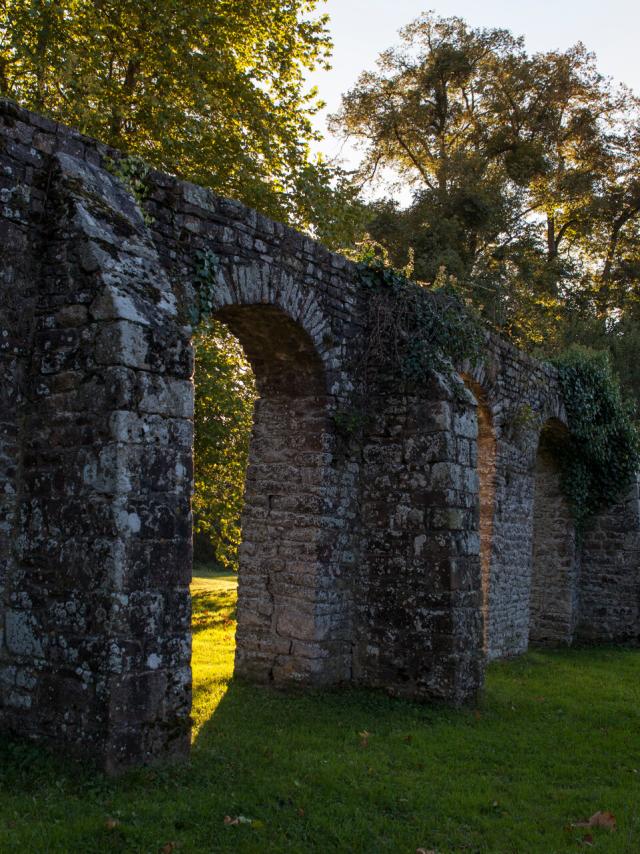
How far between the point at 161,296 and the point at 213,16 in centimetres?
939

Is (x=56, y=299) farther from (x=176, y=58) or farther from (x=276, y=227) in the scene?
(x=176, y=58)

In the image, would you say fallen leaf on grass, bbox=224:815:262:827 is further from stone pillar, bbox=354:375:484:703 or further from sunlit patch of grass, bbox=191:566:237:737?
stone pillar, bbox=354:375:484:703

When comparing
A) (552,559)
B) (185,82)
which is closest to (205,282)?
(185,82)

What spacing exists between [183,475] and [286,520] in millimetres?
2958

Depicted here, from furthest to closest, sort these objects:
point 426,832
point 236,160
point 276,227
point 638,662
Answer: point 236,160 → point 638,662 → point 276,227 → point 426,832

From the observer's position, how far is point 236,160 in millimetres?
12758

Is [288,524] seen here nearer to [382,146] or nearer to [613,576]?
[613,576]

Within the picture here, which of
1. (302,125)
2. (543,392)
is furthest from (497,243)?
(543,392)

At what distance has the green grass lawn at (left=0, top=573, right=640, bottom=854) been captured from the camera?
4031mm

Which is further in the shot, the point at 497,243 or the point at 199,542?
the point at 199,542

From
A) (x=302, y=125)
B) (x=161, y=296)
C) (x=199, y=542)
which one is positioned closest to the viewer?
(x=161, y=296)

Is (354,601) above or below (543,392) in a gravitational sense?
below

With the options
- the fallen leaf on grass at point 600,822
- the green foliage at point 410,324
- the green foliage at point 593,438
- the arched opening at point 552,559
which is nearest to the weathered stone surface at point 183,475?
the green foliage at point 410,324

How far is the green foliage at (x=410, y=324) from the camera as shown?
26.2 ft
